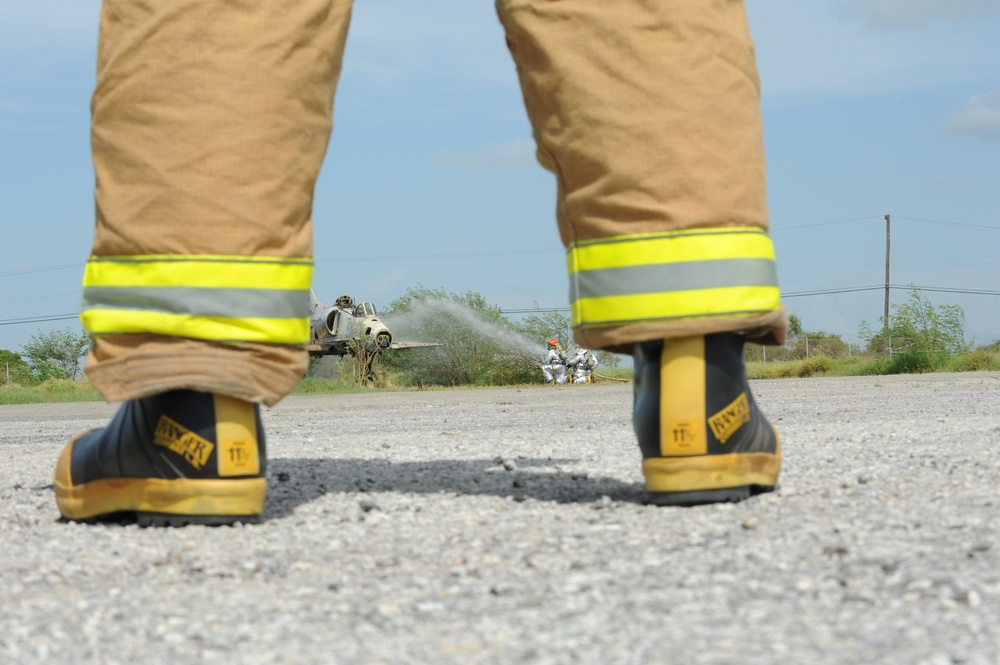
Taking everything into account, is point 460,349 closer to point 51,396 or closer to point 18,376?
point 51,396

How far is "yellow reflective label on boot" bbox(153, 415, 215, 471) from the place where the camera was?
217 cm

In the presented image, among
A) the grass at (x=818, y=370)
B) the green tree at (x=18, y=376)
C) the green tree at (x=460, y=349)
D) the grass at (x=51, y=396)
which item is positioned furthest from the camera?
the green tree at (x=18, y=376)

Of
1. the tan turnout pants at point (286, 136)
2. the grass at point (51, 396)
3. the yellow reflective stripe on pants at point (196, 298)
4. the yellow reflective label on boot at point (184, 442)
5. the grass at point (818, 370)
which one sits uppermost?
the tan turnout pants at point (286, 136)

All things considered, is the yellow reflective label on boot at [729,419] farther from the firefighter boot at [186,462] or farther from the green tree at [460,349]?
the green tree at [460,349]

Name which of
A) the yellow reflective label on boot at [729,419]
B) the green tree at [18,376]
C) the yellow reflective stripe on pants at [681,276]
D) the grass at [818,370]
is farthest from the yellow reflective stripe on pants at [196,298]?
the green tree at [18,376]

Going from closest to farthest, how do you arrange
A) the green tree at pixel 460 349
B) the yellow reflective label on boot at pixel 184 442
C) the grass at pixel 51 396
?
the yellow reflective label on boot at pixel 184 442, the grass at pixel 51 396, the green tree at pixel 460 349

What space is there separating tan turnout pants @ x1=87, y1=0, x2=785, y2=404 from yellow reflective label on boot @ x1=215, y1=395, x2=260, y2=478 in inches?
3.8

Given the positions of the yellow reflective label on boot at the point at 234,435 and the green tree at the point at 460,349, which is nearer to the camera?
the yellow reflective label on boot at the point at 234,435

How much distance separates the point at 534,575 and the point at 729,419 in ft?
2.46

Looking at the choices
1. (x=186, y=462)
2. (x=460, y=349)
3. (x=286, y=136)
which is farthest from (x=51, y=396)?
(x=286, y=136)

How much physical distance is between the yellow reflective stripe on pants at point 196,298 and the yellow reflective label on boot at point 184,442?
215 millimetres

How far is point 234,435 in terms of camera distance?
2.18 meters

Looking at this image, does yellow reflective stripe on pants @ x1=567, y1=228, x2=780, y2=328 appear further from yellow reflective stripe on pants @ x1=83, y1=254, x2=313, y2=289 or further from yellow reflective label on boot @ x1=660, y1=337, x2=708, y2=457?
yellow reflective stripe on pants @ x1=83, y1=254, x2=313, y2=289

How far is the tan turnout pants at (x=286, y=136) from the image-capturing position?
6.86 ft
